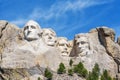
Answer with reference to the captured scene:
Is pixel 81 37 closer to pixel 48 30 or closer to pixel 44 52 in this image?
pixel 48 30

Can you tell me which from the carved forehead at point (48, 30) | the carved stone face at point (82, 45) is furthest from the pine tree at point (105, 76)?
the carved forehead at point (48, 30)

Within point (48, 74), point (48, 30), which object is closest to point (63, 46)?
point (48, 30)

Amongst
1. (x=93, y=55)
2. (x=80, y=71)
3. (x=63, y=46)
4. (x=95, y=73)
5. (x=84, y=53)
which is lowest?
(x=95, y=73)

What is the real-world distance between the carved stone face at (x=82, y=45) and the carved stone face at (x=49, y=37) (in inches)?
73.3

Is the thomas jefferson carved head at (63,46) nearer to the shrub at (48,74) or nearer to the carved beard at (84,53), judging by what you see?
the carved beard at (84,53)

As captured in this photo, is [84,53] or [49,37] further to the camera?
[84,53]

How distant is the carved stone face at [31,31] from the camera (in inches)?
1729

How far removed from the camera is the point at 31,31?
43.9 m

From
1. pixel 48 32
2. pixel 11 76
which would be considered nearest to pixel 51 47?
pixel 48 32

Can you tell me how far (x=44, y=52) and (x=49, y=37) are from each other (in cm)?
239

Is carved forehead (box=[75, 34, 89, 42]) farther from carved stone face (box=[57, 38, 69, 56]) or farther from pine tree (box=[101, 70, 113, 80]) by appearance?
pine tree (box=[101, 70, 113, 80])

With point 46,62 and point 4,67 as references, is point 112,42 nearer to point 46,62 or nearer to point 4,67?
point 46,62

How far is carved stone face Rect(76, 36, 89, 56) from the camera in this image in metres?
45.8

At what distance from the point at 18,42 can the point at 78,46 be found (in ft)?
16.0
